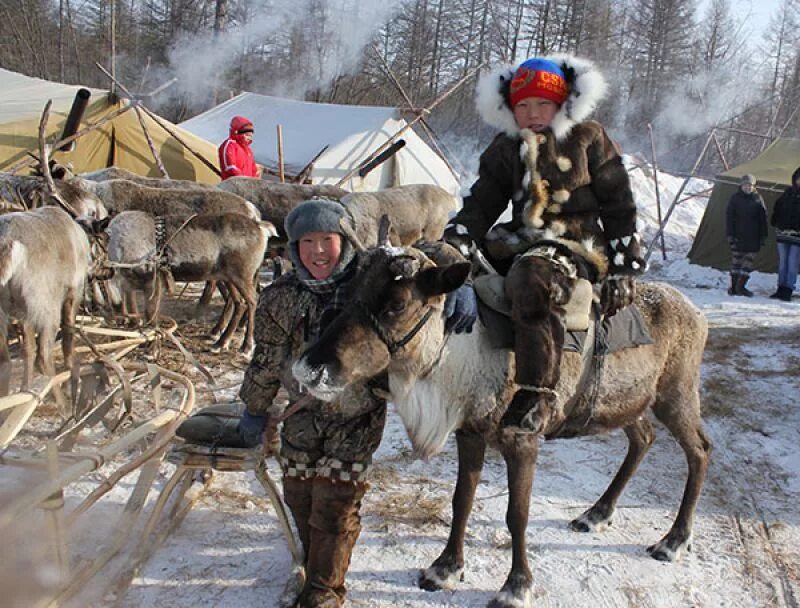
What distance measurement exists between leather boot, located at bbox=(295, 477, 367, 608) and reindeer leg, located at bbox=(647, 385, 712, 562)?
1597mm

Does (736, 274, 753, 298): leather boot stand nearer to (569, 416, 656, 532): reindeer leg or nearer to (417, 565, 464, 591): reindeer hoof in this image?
(569, 416, 656, 532): reindeer leg

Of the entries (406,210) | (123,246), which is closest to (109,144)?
(406,210)

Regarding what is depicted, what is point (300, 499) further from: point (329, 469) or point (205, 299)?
point (205, 299)

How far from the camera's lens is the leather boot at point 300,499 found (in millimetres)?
2596

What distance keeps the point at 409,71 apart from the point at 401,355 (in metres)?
28.2

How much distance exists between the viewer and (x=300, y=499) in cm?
264

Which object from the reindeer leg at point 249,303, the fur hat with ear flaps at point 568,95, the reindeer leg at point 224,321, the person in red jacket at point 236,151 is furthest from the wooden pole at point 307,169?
the fur hat with ear flaps at point 568,95

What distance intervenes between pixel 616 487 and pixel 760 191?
10334mm

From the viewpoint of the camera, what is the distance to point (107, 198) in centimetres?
679

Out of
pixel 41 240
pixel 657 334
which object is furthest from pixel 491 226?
pixel 41 240

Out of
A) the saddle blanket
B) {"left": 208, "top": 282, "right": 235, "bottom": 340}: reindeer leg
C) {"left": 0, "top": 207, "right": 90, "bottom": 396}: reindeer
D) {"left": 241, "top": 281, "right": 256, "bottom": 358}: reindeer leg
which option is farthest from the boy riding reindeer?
{"left": 208, "top": 282, "right": 235, "bottom": 340}: reindeer leg

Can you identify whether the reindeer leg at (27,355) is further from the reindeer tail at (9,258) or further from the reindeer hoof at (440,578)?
the reindeer hoof at (440,578)

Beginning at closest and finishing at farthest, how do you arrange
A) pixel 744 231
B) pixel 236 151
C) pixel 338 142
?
pixel 236 151 < pixel 744 231 < pixel 338 142

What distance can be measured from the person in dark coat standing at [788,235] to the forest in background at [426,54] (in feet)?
52.1
